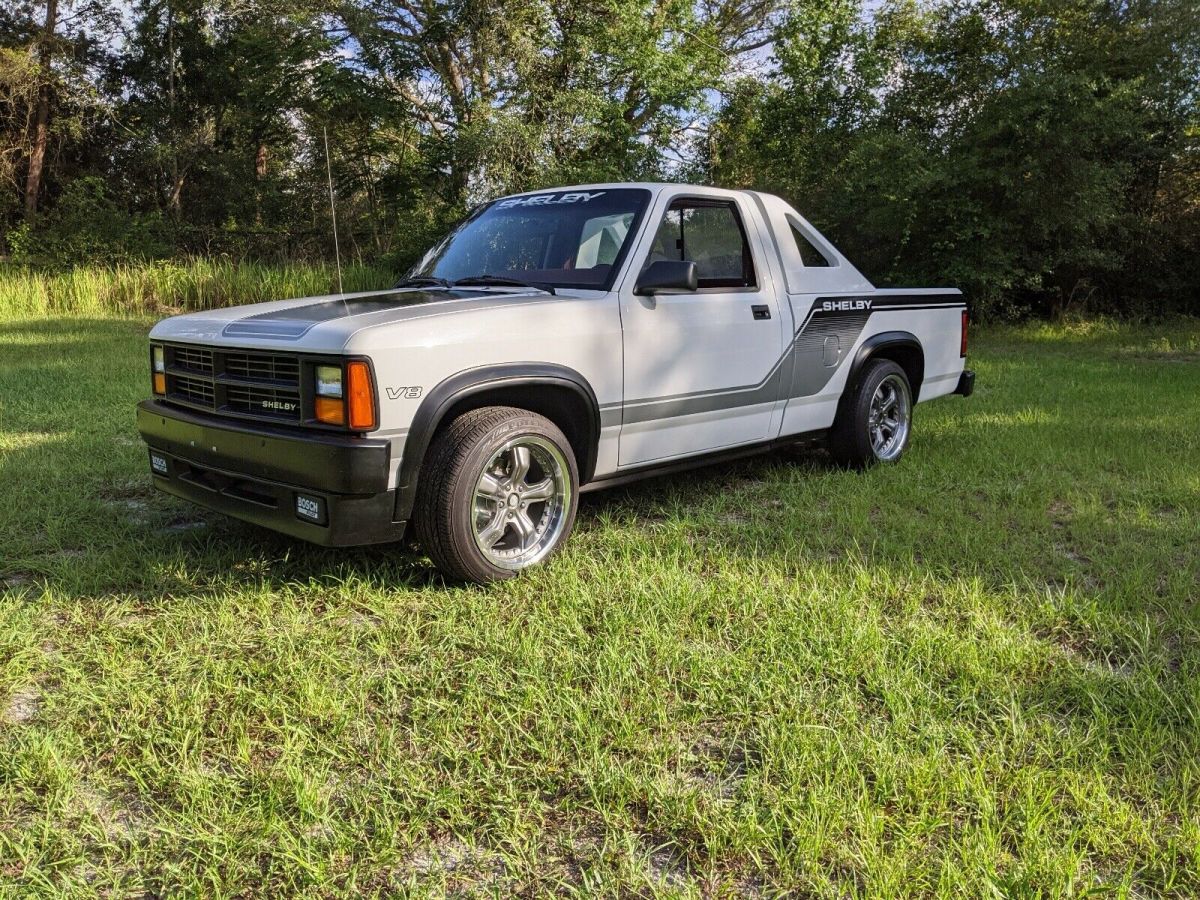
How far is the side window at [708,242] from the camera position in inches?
171

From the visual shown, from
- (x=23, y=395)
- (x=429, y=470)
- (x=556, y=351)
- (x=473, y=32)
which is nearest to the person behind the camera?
(x=429, y=470)

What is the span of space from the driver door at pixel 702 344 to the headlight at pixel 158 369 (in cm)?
213

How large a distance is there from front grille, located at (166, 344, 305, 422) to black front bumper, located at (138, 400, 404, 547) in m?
0.07

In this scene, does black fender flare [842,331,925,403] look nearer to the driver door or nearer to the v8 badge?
the driver door

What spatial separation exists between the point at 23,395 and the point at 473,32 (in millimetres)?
14708

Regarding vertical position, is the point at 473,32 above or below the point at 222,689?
above

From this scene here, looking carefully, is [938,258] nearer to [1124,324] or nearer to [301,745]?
[1124,324]

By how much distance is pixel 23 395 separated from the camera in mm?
7676

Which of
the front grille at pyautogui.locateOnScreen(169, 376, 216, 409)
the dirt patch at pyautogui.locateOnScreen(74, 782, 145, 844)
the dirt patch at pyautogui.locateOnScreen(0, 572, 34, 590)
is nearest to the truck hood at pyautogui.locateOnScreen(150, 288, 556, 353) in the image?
the front grille at pyautogui.locateOnScreen(169, 376, 216, 409)

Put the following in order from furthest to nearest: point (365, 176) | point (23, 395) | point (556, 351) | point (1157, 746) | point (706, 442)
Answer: point (365, 176) → point (23, 395) → point (706, 442) → point (556, 351) → point (1157, 746)

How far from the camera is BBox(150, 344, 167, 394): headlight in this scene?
3.99 m

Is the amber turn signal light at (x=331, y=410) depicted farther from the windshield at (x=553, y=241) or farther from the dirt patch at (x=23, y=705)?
the windshield at (x=553, y=241)

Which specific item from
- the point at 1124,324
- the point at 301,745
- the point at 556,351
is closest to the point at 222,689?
the point at 301,745

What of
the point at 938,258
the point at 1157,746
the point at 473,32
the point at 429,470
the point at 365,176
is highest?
the point at 473,32
